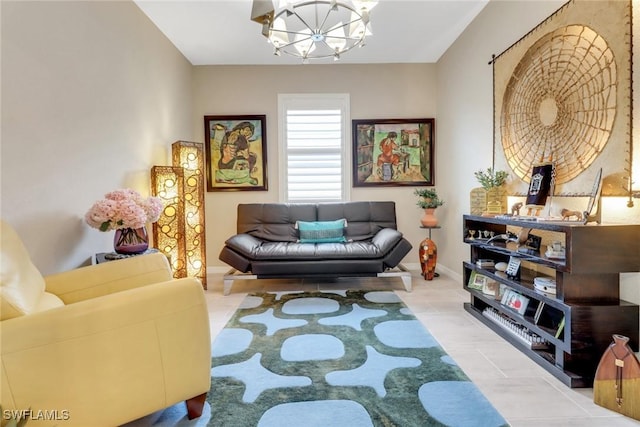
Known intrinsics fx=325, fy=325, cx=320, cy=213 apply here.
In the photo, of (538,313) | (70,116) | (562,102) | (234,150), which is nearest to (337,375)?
(538,313)

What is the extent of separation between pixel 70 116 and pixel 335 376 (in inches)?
90.6

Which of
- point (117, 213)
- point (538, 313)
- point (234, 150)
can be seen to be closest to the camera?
point (538, 313)

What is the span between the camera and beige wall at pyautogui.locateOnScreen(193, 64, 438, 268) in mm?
4227

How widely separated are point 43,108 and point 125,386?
167 centimetres

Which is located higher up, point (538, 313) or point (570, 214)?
point (570, 214)

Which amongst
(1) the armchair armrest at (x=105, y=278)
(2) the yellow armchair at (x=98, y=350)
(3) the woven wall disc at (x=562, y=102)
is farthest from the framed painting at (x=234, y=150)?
(2) the yellow armchair at (x=98, y=350)

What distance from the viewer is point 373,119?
168 inches

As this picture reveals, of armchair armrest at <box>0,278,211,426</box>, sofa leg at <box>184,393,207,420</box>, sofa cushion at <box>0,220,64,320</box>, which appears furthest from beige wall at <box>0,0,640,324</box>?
sofa leg at <box>184,393,207,420</box>

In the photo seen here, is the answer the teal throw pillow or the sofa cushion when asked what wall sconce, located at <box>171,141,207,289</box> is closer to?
the teal throw pillow

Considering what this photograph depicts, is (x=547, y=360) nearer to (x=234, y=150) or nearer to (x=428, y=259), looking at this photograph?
(x=428, y=259)

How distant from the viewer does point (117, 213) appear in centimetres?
208

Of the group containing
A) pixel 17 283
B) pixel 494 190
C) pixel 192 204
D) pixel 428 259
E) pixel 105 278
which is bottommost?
pixel 428 259

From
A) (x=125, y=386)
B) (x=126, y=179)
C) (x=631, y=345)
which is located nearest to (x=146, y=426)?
(x=125, y=386)

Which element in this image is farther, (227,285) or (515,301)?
(227,285)
